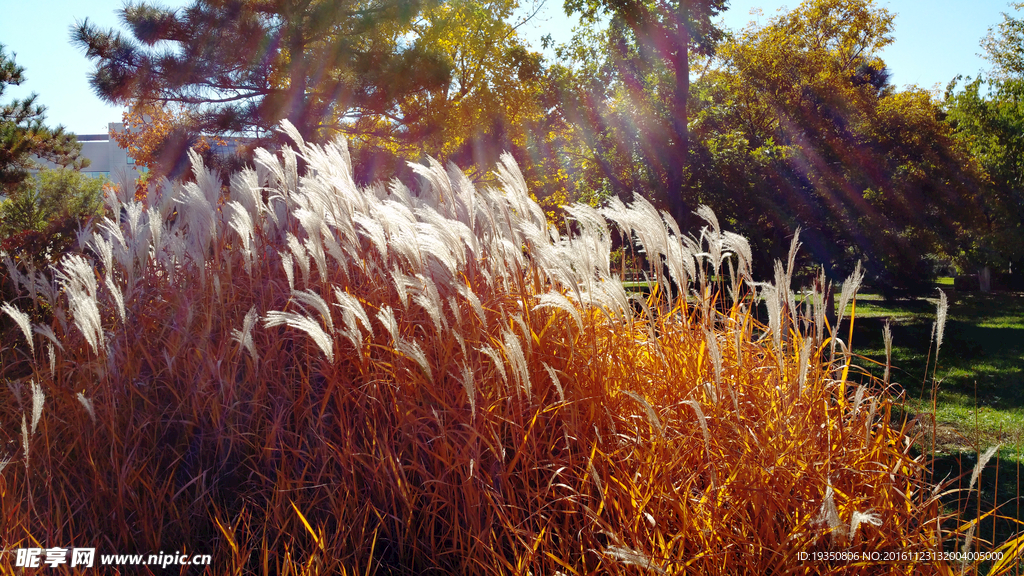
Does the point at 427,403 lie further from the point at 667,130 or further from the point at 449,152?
the point at 449,152

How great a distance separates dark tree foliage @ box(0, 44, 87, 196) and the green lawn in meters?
12.3

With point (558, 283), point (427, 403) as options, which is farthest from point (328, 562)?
point (558, 283)

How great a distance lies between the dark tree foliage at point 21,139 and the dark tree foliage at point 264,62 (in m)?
1.72

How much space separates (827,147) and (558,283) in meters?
→ 8.72

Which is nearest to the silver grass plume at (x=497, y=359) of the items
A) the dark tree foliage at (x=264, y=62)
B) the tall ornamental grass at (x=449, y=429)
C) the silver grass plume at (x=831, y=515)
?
Answer: the tall ornamental grass at (x=449, y=429)

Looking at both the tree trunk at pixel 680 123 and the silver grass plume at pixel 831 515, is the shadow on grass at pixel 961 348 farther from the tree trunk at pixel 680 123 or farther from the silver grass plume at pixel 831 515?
the tree trunk at pixel 680 123

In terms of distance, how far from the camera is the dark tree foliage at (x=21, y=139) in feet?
31.5

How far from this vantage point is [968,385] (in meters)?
5.74

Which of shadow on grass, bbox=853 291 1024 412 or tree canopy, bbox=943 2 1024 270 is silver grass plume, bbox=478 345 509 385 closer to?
shadow on grass, bbox=853 291 1024 412

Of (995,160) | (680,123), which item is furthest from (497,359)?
(995,160)

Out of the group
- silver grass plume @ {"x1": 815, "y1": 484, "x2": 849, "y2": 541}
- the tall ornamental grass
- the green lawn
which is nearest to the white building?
the green lawn

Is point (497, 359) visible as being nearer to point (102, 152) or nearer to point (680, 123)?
point (680, 123)

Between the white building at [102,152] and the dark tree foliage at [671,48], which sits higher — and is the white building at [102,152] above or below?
above

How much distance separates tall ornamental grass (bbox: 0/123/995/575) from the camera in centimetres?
154
